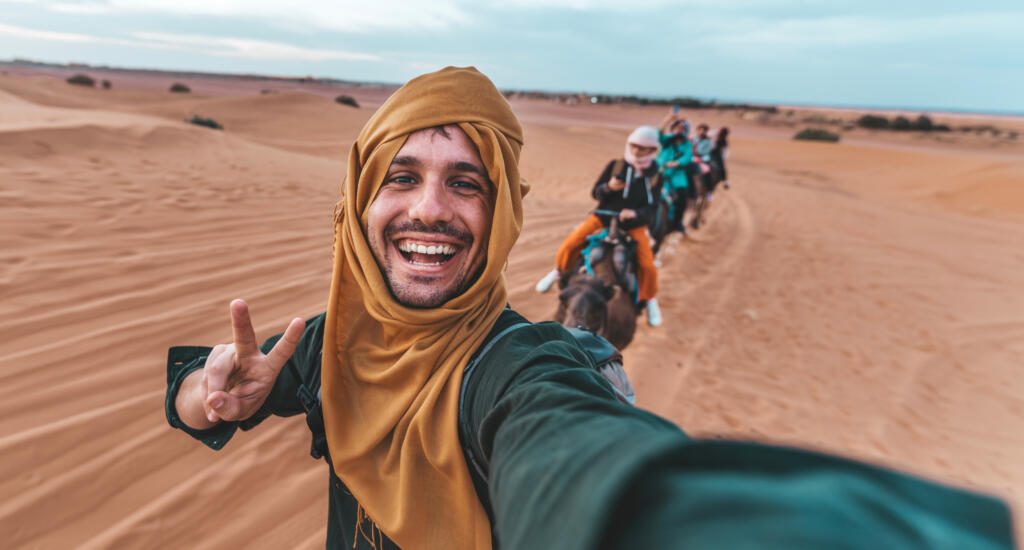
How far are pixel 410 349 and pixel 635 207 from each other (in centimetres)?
374

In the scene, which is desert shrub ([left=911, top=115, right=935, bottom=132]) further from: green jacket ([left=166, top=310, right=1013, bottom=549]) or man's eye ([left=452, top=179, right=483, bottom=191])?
green jacket ([left=166, top=310, right=1013, bottom=549])

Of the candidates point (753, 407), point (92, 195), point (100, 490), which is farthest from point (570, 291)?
point (92, 195)

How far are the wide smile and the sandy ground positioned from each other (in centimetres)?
148

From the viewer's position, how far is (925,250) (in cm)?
834

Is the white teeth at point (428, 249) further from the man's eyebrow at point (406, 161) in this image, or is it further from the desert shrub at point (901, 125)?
the desert shrub at point (901, 125)

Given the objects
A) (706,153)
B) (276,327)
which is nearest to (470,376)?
(276,327)

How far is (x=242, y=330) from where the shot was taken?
3.41ft

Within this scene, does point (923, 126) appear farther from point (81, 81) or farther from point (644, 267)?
point (81, 81)

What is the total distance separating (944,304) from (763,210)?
5358 mm

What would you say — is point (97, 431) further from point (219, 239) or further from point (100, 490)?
point (219, 239)

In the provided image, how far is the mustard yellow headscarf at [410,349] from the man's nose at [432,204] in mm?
118

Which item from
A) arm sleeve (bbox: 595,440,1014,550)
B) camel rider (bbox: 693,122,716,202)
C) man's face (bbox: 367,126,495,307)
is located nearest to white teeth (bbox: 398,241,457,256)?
man's face (bbox: 367,126,495,307)

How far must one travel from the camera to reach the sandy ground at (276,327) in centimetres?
205

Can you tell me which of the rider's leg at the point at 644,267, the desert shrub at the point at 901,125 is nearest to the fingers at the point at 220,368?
the rider's leg at the point at 644,267
